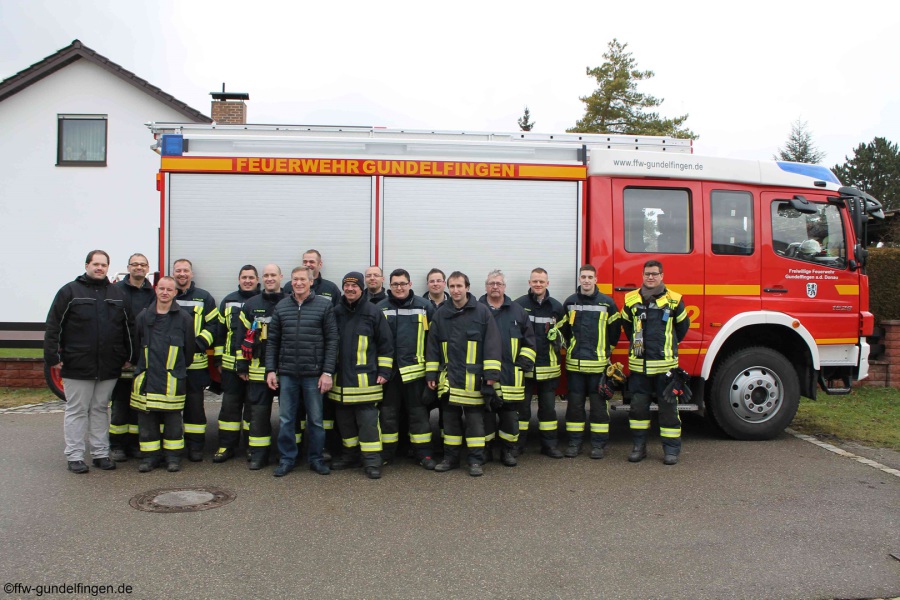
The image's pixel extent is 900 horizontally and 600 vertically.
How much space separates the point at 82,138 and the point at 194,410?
43.5ft

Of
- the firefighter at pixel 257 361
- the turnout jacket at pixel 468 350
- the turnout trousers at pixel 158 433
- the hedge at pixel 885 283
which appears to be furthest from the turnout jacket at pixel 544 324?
→ the hedge at pixel 885 283

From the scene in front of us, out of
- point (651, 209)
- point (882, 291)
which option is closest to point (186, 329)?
point (651, 209)

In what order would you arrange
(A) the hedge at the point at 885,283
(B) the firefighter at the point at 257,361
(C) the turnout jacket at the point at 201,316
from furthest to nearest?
(A) the hedge at the point at 885,283
(C) the turnout jacket at the point at 201,316
(B) the firefighter at the point at 257,361

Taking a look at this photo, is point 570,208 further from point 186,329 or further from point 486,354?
point 186,329

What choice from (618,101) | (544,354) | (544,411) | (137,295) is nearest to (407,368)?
(544,354)

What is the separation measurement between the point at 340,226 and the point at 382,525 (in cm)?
291

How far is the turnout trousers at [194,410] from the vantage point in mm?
6020

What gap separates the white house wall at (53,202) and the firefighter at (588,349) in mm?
13030

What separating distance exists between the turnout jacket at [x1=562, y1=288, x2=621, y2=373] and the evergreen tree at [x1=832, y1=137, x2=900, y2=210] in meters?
56.0

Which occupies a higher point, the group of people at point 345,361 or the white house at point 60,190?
the white house at point 60,190

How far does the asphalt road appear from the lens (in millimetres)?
3680

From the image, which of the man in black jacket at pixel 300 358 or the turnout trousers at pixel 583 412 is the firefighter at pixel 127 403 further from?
the turnout trousers at pixel 583 412

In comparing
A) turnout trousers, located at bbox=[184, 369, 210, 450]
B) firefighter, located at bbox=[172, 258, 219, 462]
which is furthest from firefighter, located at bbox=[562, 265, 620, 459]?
turnout trousers, located at bbox=[184, 369, 210, 450]

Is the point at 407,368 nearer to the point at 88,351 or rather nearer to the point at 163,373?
the point at 163,373
